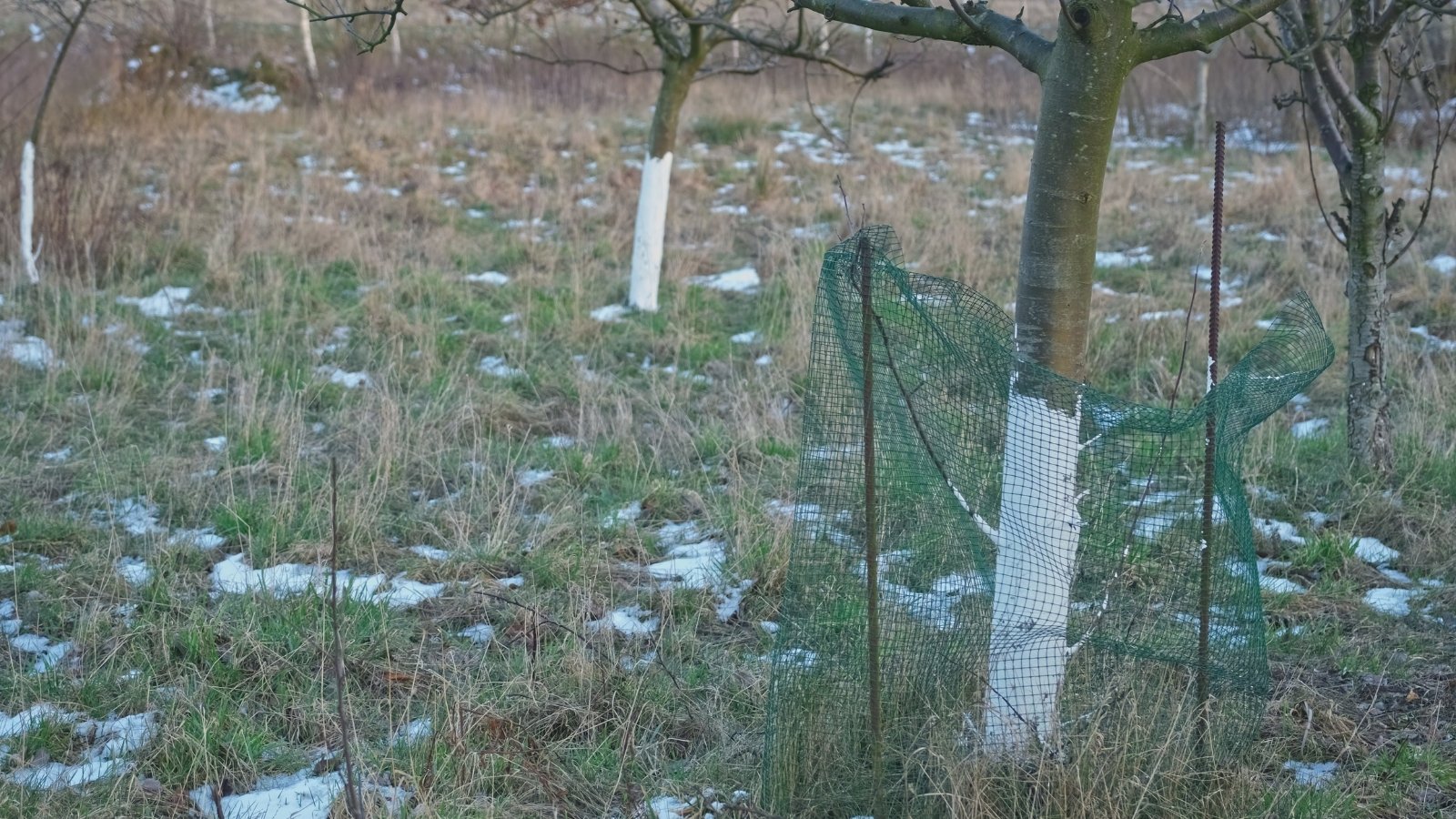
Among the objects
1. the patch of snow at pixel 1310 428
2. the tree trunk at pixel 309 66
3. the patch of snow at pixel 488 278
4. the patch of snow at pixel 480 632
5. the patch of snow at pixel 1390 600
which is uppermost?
the tree trunk at pixel 309 66

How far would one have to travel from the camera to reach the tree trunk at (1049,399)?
2.46m

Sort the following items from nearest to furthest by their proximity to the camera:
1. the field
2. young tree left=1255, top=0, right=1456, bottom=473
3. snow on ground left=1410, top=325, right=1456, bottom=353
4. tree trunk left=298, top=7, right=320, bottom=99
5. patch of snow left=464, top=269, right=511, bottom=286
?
the field, young tree left=1255, top=0, right=1456, bottom=473, snow on ground left=1410, top=325, right=1456, bottom=353, patch of snow left=464, top=269, right=511, bottom=286, tree trunk left=298, top=7, right=320, bottom=99

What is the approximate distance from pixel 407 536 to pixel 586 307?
3.14 m

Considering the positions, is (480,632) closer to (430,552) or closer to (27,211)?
(430,552)

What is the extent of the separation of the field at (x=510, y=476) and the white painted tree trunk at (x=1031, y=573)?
0.62 ft

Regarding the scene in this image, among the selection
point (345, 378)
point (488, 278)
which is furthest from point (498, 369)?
point (488, 278)

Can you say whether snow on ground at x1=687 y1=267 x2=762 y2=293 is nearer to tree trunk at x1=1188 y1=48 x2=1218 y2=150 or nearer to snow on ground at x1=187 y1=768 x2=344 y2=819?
snow on ground at x1=187 y1=768 x2=344 y2=819

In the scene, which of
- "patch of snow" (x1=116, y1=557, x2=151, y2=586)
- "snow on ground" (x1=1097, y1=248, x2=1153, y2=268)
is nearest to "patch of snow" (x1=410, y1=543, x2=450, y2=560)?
"patch of snow" (x1=116, y1=557, x2=151, y2=586)

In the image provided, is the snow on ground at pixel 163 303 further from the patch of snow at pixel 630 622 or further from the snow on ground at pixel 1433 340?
the snow on ground at pixel 1433 340

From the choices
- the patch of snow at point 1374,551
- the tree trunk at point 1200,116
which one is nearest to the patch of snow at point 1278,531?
the patch of snow at point 1374,551

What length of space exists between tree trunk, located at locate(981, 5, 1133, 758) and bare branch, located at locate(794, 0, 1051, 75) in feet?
0.39

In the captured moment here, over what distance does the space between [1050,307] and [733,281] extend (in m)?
5.39

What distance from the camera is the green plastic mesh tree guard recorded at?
2.57 m

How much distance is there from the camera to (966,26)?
2.65 m
